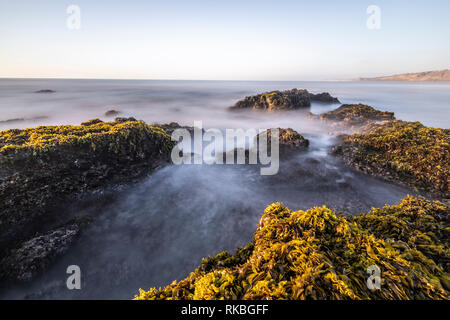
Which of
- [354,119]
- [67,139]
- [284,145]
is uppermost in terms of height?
[354,119]

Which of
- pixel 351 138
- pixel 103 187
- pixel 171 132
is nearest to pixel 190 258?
pixel 103 187

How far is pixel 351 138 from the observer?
9891 millimetres

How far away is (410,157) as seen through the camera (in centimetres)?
686

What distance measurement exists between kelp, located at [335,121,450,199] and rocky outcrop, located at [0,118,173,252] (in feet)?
29.5

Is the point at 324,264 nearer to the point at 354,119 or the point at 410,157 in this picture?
the point at 410,157

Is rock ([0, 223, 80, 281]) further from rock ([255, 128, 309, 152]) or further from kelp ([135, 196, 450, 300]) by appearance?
rock ([255, 128, 309, 152])

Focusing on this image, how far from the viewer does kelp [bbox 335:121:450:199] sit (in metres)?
6.04

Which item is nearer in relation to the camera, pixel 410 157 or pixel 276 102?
pixel 410 157

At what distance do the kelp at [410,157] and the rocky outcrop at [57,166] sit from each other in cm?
900

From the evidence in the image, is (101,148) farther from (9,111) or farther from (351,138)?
(9,111)

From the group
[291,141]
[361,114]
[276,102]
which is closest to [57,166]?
[291,141]

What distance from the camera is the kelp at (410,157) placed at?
6.04 metres

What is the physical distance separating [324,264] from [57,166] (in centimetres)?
694

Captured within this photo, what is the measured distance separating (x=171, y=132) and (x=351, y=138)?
10.3 meters
